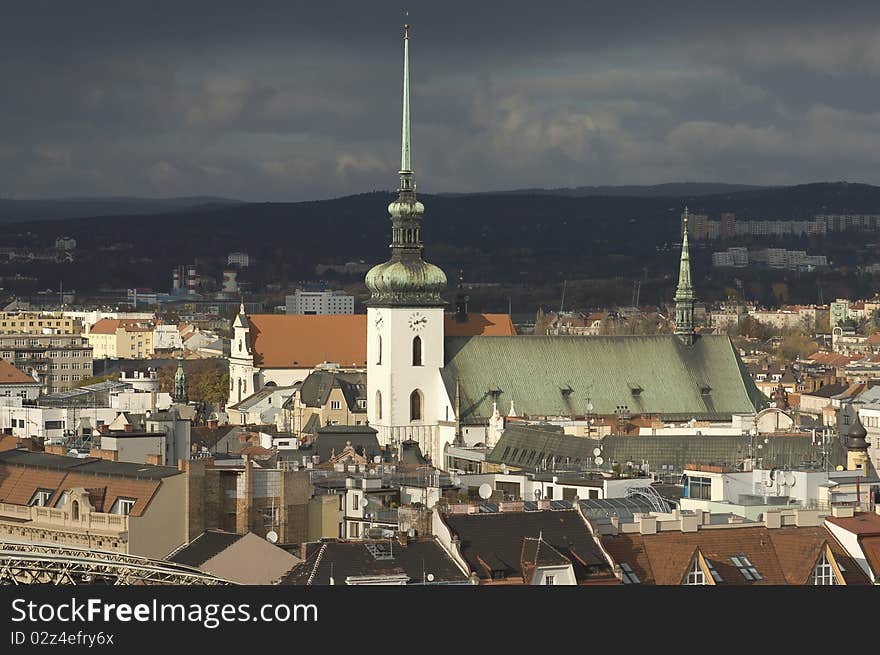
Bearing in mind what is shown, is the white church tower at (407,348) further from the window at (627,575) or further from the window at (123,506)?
the window at (627,575)

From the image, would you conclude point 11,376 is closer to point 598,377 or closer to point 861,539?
point 598,377

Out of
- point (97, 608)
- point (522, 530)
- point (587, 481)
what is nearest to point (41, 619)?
point (97, 608)

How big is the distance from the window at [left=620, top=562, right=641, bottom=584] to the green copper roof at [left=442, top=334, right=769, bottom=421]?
59192 mm

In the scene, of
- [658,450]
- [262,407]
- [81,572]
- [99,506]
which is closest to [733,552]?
[99,506]

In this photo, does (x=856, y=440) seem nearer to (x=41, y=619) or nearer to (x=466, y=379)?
(x=466, y=379)

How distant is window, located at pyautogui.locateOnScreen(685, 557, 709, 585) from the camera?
4250 centimetres

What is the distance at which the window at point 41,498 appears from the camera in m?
52.0

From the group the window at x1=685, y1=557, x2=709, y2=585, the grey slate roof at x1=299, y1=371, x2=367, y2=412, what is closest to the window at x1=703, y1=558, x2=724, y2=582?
the window at x1=685, y1=557, x2=709, y2=585

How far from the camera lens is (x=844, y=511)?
4744 centimetres

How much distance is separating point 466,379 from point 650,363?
8592mm

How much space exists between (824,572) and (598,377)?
6329 centimetres

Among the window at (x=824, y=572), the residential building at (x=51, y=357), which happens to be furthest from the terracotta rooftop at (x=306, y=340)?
the window at (x=824, y=572)

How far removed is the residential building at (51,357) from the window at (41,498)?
118 meters

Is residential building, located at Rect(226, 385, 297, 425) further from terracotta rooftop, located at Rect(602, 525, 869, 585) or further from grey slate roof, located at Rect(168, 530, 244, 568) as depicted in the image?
terracotta rooftop, located at Rect(602, 525, 869, 585)
